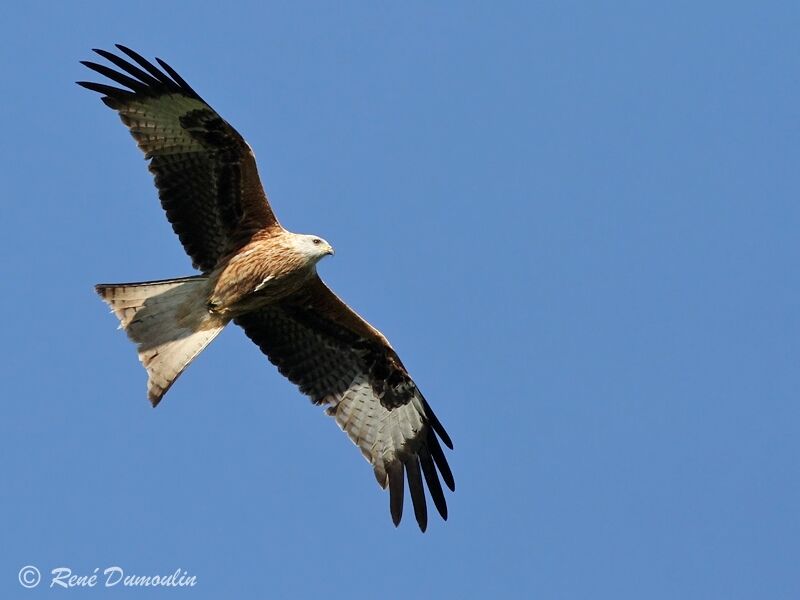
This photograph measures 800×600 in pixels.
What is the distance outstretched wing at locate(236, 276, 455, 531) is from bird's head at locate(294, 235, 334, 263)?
1047 millimetres

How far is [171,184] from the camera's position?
532 inches

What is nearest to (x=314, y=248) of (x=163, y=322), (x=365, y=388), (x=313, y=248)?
(x=313, y=248)

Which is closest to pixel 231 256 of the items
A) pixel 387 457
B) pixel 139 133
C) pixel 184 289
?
pixel 184 289

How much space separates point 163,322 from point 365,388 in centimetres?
224

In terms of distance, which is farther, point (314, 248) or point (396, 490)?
point (396, 490)

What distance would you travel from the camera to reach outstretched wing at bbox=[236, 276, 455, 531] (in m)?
14.3

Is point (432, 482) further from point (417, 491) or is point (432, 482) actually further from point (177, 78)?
point (177, 78)

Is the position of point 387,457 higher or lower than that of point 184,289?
lower

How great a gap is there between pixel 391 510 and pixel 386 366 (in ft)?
4.69

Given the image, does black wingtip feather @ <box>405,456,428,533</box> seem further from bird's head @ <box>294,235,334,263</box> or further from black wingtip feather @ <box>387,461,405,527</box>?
bird's head @ <box>294,235,334,263</box>

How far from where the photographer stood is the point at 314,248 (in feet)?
43.4

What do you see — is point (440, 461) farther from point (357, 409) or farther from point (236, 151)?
point (236, 151)

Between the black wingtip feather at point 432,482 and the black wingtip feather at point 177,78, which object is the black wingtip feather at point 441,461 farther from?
the black wingtip feather at point 177,78

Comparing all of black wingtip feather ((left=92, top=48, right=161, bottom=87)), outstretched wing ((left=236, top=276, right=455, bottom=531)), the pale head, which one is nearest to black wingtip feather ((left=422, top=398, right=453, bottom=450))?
outstretched wing ((left=236, top=276, right=455, bottom=531))
